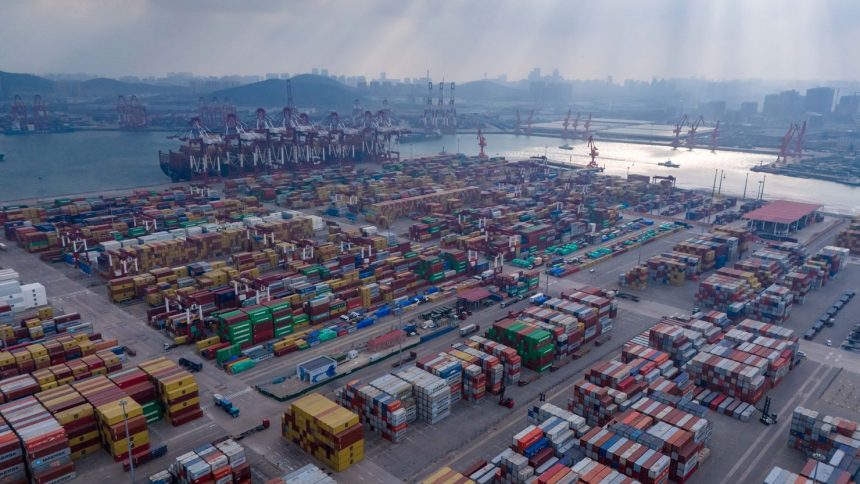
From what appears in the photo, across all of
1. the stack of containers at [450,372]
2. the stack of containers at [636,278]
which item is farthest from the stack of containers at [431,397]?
the stack of containers at [636,278]

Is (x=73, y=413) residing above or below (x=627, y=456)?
above

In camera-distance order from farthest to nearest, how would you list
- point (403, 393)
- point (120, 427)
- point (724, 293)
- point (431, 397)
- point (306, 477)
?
1. point (724, 293)
2. point (403, 393)
3. point (431, 397)
4. point (120, 427)
5. point (306, 477)

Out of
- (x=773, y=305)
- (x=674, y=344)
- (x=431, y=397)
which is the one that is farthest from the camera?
(x=773, y=305)

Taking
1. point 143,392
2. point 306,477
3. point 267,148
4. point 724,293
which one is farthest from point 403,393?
point 267,148

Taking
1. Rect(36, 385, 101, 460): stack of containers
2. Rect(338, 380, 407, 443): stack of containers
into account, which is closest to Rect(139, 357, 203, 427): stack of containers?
Rect(36, 385, 101, 460): stack of containers

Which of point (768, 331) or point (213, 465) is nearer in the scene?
point (213, 465)

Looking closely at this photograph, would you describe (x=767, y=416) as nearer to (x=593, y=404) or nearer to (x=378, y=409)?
(x=593, y=404)
